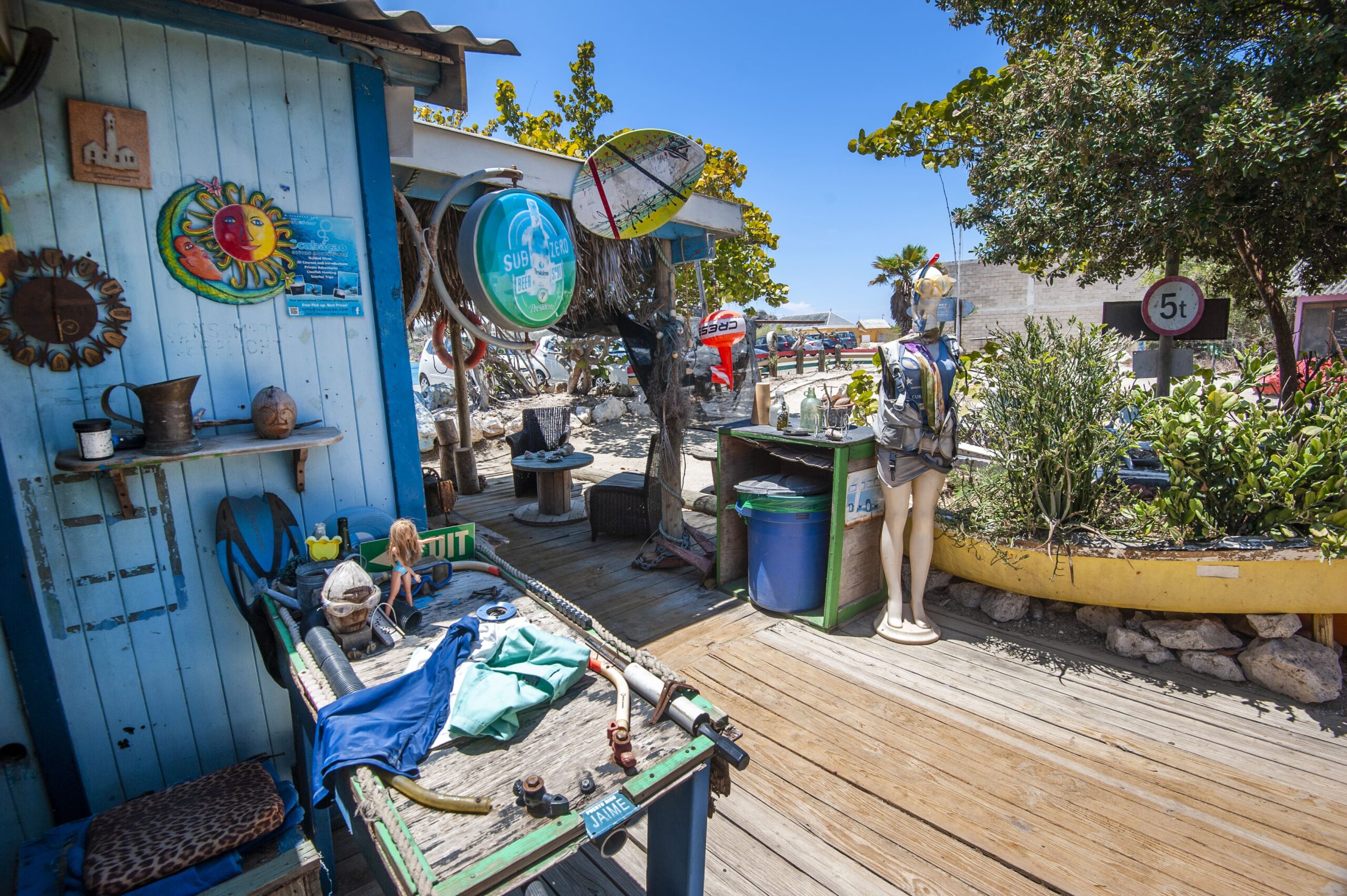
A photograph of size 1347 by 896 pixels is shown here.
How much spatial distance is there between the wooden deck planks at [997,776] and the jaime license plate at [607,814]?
1.09 meters

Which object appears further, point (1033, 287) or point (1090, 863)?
point (1033, 287)

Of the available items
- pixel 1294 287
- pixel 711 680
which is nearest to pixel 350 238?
pixel 711 680

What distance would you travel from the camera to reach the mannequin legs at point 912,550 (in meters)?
3.74

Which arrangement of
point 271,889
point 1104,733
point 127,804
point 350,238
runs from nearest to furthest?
point 271,889
point 127,804
point 350,238
point 1104,733

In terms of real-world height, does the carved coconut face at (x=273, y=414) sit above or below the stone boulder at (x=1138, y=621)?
above

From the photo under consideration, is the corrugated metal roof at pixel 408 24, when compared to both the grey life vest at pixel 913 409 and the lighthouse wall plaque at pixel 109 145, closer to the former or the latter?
the lighthouse wall plaque at pixel 109 145

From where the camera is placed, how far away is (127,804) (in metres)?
1.99

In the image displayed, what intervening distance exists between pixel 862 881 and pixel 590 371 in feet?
45.3

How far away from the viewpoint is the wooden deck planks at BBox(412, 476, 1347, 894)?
7.29 feet

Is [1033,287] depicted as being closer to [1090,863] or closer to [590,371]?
[590,371]

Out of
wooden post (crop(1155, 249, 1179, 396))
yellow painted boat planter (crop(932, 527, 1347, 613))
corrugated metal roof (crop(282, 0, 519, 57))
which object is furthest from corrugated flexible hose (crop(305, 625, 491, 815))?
wooden post (crop(1155, 249, 1179, 396))

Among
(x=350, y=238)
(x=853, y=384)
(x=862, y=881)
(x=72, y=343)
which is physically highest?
(x=350, y=238)

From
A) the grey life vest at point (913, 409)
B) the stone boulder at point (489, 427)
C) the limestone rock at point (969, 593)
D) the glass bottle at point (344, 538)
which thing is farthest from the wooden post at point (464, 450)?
the limestone rock at point (969, 593)

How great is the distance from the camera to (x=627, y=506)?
19.0 feet
